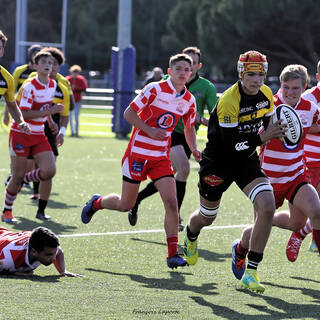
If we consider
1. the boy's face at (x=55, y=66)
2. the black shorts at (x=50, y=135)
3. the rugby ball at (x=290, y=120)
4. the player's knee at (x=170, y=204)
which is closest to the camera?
the rugby ball at (x=290, y=120)

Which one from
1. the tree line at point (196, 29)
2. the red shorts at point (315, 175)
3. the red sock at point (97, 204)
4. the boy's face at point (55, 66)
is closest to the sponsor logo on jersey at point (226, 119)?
the red shorts at point (315, 175)

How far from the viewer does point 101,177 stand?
1547 cm

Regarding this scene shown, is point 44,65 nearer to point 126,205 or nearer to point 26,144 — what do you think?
point 26,144

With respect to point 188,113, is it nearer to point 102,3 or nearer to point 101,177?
point 101,177

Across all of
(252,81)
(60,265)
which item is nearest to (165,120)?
(252,81)

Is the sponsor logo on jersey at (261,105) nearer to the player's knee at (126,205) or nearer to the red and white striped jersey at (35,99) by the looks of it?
the player's knee at (126,205)

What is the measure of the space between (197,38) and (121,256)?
51.0 m

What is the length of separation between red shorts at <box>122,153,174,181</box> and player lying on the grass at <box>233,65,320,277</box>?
91 cm

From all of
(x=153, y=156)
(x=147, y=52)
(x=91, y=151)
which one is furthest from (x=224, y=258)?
(x=147, y=52)

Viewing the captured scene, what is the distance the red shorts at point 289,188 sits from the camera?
7.26 meters

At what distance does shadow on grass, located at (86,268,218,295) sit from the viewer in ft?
22.4

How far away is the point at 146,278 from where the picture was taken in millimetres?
7227

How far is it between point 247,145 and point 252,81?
514 millimetres

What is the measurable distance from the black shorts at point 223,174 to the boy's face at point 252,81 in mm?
552
